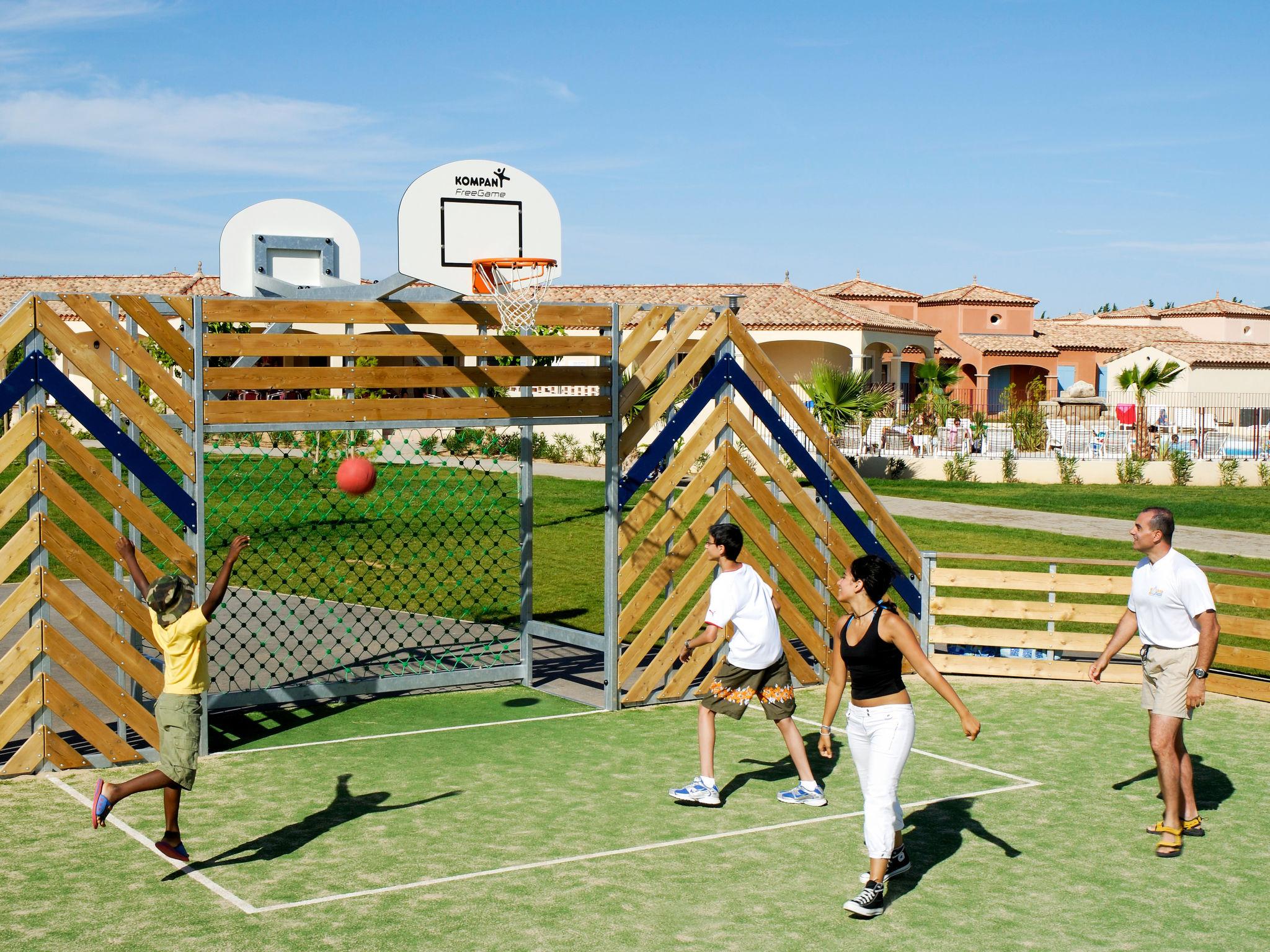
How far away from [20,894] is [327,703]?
182 inches

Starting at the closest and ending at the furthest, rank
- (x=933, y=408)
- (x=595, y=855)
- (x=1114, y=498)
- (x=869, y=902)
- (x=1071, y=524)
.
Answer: (x=869, y=902), (x=595, y=855), (x=1071, y=524), (x=1114, y=498), (x=933, y=408)

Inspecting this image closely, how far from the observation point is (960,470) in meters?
33.6

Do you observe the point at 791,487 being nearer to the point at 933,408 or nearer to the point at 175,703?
the point at 175,703

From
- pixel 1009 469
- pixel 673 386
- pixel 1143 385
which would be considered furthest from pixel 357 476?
pixel 1143 385

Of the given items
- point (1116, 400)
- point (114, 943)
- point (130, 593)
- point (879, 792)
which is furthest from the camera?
point (1116, 400)

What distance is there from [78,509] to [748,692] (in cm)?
464

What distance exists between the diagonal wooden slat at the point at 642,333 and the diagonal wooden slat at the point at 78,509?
13.9 feet

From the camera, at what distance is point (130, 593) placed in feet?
31.3

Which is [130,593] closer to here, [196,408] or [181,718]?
[196,408]

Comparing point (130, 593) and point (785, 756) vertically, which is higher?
point (130, 593)

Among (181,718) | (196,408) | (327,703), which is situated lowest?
(327,703)

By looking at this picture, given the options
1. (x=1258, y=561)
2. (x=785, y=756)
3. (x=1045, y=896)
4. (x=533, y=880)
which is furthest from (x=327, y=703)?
(x=1258, y=561)

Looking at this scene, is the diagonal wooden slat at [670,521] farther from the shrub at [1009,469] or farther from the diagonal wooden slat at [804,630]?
the shrub at [1009,469]

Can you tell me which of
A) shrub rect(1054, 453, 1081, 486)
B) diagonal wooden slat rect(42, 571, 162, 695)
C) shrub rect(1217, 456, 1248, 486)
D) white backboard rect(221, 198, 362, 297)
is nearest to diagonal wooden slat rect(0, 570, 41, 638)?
diagonal wooden slat rect(42, 571, 162, 695)
